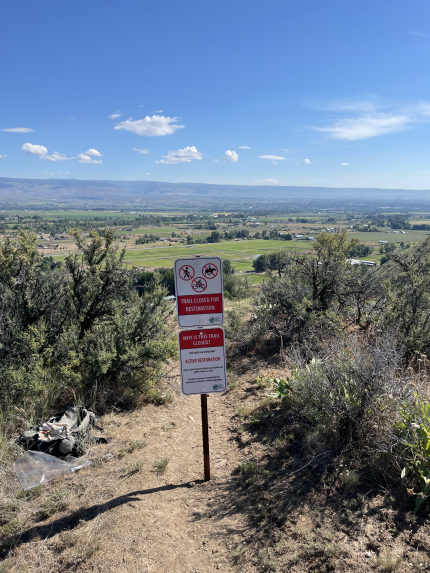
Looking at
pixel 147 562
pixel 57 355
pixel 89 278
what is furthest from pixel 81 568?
pixel 89 278

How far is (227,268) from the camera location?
3956 cm

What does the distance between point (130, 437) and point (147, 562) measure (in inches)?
90.0

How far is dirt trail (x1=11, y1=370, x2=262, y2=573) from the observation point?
312 cm

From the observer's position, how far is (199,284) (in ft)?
12.8

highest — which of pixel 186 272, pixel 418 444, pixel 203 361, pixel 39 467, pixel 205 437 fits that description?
pixel 186 272

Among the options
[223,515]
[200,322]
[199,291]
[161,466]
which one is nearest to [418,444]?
[223,515]

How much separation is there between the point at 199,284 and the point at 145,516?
254 cm

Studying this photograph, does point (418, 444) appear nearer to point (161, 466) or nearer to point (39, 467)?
point (161, 466)

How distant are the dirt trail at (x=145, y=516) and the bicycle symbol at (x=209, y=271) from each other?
Answer: 8.40ft

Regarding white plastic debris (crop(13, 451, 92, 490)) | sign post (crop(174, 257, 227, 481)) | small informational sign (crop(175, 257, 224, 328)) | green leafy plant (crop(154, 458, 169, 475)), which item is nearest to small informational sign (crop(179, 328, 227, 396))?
sign post (crop(174, 257, 227, 481))

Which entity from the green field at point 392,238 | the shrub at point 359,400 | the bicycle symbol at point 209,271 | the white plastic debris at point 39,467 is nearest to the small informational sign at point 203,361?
the bicycle symbol at point 209,271

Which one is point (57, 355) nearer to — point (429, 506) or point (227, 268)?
point (429, 506)

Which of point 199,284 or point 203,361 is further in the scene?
point 203,361

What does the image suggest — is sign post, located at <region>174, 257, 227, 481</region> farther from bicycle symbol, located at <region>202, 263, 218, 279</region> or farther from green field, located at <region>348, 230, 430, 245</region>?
green field, located at <region>348, 230, 430, 245</region>
